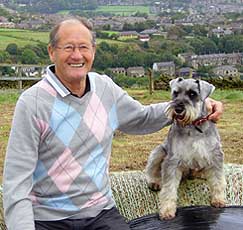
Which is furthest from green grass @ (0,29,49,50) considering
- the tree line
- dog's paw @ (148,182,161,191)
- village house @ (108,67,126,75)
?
dog's paw @ (148,182,161,191)

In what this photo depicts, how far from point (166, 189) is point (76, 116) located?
144cm

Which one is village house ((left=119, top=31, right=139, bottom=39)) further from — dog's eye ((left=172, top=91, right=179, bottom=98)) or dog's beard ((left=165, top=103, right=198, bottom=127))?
dog's beard ((left=165, top=103, right=198, bottom=127))

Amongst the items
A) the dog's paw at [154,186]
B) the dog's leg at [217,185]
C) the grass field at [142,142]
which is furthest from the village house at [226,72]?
the dog's leg at [217,185]

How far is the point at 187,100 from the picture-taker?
14.6 ft

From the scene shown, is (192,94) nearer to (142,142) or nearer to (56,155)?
(56,155)

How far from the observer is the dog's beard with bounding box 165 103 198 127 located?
14.1 feet

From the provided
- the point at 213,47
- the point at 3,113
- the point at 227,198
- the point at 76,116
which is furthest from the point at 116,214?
the point at 213,47

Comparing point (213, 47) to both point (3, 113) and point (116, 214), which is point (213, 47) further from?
point (116, 214)

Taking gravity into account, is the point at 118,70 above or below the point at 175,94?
below

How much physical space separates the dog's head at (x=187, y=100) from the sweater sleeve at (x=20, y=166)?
1.24m

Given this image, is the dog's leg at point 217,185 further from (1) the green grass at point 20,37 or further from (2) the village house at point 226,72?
(1) the green grass at point 20,37

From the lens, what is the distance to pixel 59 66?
11.7ft

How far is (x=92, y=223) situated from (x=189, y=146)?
121cm

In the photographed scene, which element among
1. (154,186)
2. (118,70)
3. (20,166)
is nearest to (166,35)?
(118,70)
